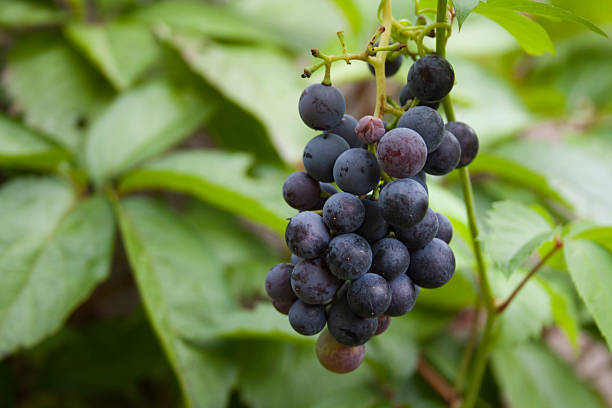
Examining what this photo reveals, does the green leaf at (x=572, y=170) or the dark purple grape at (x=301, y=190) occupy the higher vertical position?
the dark purple grape at (x=301, y=190)

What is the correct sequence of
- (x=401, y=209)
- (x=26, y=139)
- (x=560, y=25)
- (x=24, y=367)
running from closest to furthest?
(x=401, y=209), (x=26, y=139), (x=24, y=367), (x=560, y=25)

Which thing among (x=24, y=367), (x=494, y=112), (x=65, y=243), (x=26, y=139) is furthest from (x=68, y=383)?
(x=494, y=112)

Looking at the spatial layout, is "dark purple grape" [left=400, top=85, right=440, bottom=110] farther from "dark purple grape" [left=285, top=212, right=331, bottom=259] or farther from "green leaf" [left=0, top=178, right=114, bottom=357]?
"green leaf" [left=0, top=178, right=114, bottom=357]

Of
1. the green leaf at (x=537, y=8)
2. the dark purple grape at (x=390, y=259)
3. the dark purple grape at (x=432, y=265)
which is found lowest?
the dark purple grape at (x=432, y=265)

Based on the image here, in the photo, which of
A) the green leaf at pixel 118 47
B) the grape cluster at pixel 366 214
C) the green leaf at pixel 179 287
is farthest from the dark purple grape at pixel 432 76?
the green leaf at pixel 118 47

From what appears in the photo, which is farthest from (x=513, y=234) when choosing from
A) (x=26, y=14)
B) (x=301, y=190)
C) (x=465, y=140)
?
(x=26, y=14)

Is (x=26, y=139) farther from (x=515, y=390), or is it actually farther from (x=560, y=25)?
(x=560, y=25)

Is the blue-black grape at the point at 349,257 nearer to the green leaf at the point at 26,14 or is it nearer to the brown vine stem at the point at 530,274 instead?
the brown vine stem at the point at 530,274
